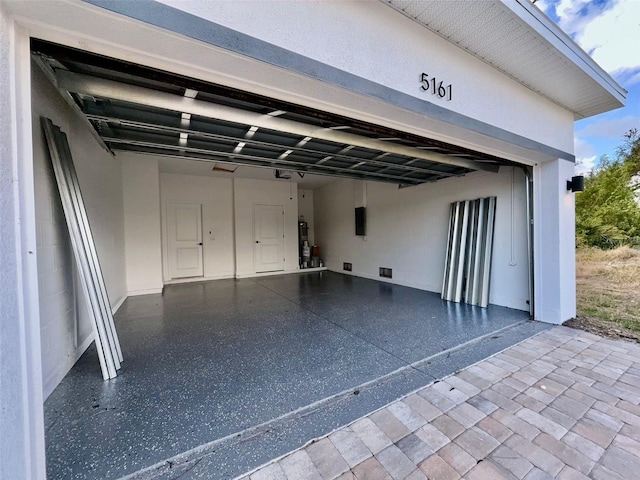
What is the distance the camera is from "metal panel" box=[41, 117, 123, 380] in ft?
6.68

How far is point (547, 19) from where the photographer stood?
2.01 metres

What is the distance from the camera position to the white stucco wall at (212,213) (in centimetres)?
625

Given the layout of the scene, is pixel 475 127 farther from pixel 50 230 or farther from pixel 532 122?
pixel 50 230

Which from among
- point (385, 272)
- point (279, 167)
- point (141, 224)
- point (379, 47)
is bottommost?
point (385, 272)

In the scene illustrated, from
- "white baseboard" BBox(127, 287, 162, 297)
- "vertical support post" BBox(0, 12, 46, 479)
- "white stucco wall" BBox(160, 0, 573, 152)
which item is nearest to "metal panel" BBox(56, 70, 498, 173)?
"vertical support post" BBox(0, 12, 46, 479)

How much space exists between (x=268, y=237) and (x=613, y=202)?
9.00 meters

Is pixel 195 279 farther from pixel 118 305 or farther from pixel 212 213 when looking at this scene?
pixel 118 305

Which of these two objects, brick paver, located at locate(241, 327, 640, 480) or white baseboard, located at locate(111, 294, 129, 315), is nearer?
brick paver, located at locate(241, 327, 640, 480)

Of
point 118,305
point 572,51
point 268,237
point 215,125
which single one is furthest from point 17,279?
point 268,237

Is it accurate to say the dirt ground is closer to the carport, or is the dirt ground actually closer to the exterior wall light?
the carport

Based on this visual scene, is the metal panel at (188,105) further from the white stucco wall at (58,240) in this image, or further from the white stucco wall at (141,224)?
the white stucco wall at (141,224)

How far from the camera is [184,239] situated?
21.0 ft

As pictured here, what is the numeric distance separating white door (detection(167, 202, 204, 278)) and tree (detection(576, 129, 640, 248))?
32.9 ft

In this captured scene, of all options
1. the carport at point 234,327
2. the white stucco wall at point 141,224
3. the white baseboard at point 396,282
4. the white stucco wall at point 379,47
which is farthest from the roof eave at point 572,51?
the white stucco wall at point 141,224
